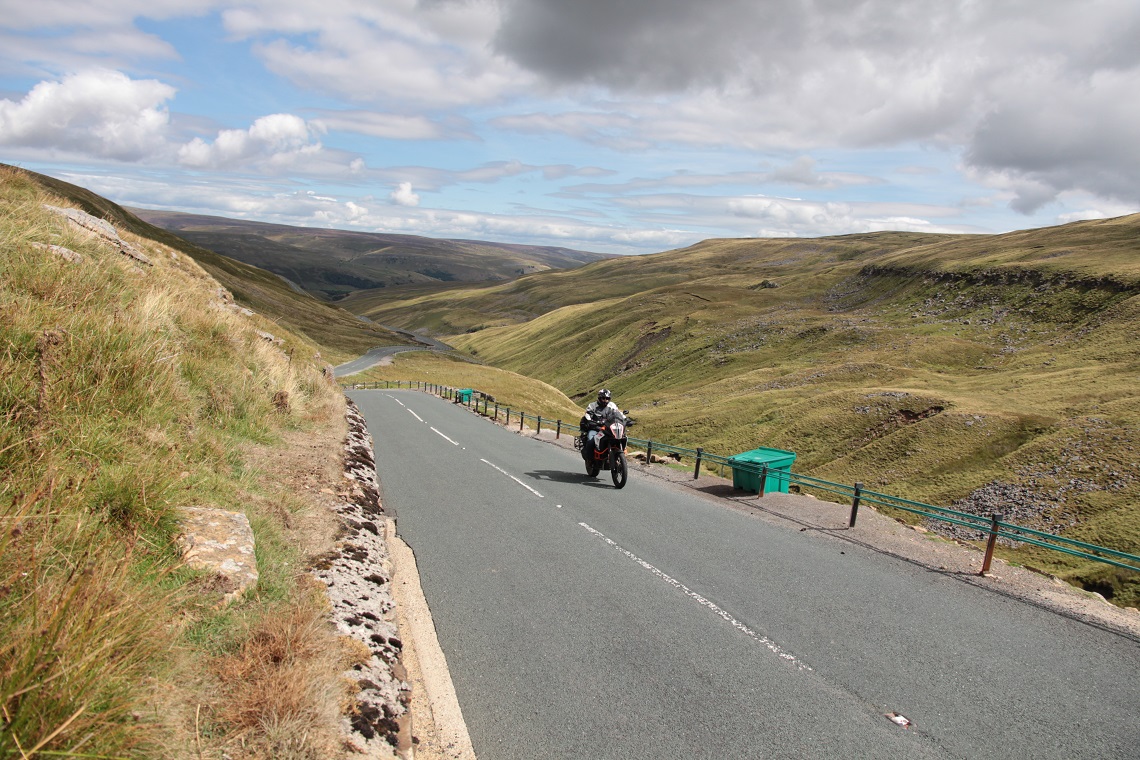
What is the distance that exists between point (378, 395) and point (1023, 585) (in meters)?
42.5

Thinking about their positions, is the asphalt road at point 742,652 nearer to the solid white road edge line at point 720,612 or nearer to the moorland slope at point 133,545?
the solid white road edge line at point 720,612

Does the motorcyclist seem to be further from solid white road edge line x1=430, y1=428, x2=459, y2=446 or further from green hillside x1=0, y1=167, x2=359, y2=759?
solid white road edge line x1=430, y1=428, x2=459, y2=446

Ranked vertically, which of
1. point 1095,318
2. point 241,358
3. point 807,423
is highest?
point 1095,318

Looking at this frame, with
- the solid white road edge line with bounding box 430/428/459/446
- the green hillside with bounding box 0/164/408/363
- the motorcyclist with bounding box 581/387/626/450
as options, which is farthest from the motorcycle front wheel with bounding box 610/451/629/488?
the green hillside with bounding box 0/164/408/363

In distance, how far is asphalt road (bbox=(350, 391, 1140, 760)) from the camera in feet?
16.3

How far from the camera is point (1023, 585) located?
8961 millimetres

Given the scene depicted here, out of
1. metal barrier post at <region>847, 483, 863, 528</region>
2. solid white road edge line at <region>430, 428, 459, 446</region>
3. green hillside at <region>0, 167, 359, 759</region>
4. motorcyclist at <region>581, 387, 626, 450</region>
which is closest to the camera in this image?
green hillside at <region>0, 167, 359, 759</region>

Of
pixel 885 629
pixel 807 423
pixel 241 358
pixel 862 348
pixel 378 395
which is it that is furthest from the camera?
pixel 862 348

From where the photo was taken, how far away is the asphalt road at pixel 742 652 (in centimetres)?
497

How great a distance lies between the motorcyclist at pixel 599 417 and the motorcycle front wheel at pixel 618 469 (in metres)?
0.81

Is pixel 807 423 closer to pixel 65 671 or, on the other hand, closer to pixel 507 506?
pixel 507 506

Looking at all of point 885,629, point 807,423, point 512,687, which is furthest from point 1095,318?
point 512,687

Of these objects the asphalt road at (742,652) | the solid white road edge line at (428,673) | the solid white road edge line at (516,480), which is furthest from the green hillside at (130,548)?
the solid white road edge line at (516,480)

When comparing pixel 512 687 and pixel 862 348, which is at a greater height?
pixel 862 348
